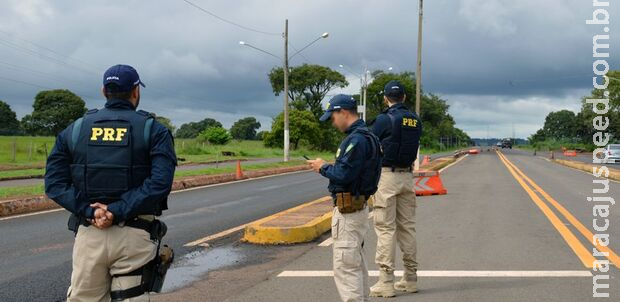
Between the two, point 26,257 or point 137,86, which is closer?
point 137,86

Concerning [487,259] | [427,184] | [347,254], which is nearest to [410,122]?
[347,254]

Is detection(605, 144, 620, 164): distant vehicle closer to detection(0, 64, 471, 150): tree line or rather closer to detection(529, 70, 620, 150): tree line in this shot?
detection(529, 70, 620, 150): tree line

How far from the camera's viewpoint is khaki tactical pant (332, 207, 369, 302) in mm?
4090

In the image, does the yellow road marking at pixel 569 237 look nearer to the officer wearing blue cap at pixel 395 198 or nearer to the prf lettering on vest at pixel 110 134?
the officer wearing blue cap at pixel 395 198

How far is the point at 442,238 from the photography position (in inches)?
329

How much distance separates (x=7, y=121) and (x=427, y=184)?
242 ft

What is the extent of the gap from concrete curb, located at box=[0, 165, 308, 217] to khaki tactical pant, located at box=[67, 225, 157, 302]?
7380 mm

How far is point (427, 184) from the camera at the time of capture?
606 inches

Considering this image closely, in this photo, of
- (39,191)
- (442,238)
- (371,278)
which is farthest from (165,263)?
(39,191)

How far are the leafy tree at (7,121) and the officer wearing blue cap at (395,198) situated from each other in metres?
78.9

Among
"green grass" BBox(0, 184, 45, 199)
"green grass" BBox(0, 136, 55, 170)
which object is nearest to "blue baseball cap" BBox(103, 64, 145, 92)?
"green grass" BBox(0, 184, 45, 199)

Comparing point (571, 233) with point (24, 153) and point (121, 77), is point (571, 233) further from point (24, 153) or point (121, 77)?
point (24, 153)

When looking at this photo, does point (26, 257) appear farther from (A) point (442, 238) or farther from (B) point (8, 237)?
(A) point (442, 238)

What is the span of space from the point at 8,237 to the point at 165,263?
6611 millimetres
